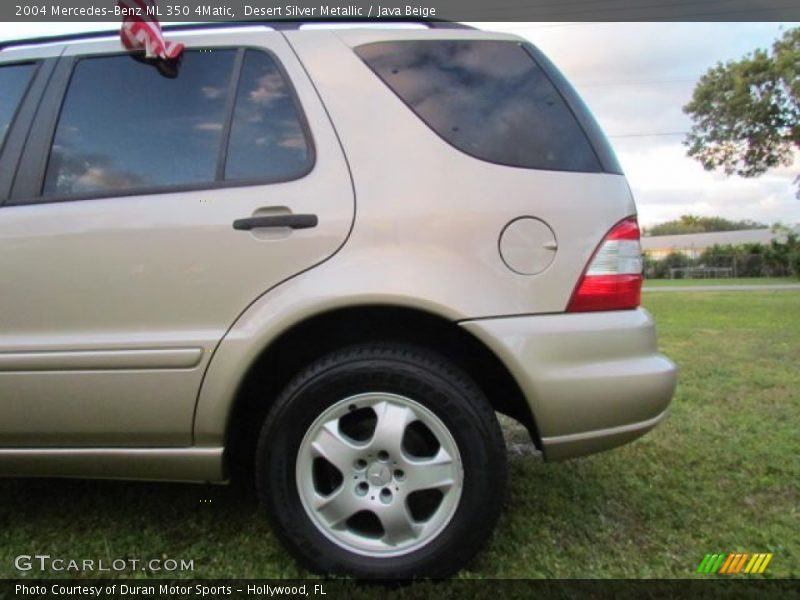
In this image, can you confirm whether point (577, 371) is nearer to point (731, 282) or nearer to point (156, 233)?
point (156, 233)

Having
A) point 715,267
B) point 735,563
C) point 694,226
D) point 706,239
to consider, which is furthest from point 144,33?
point 694,226

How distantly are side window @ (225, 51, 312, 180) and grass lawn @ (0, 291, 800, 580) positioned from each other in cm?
139

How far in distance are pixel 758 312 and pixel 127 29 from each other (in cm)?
1220

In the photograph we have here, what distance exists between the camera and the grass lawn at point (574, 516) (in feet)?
7.59

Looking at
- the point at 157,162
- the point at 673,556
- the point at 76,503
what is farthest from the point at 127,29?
the point at 673,556

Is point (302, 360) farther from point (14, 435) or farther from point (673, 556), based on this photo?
point (673, 556)

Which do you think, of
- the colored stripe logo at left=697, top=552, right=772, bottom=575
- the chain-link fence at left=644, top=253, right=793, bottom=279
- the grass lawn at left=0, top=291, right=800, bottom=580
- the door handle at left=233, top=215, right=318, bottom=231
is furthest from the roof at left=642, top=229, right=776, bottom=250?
the door handle at left=233, top=215, right=318, bottom=231

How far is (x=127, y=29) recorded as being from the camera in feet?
7.52

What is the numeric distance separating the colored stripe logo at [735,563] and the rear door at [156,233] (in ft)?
5.55

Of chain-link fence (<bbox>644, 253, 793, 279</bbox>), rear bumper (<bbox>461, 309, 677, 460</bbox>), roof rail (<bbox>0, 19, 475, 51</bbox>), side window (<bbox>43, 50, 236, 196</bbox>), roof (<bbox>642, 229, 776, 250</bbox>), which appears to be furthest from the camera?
roof (<bbox>642, 229, 776, 250</bbox>)

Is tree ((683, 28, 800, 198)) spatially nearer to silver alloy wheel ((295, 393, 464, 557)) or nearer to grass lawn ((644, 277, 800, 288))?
grass lawn ((644, 277, 800, 288))

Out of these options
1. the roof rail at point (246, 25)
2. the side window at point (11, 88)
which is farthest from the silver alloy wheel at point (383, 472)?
the side window at point (11, 88)

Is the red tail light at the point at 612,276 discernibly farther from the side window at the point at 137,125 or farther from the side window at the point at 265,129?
the side window at the point at 137,125

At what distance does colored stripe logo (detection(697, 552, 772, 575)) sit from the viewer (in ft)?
7.33
